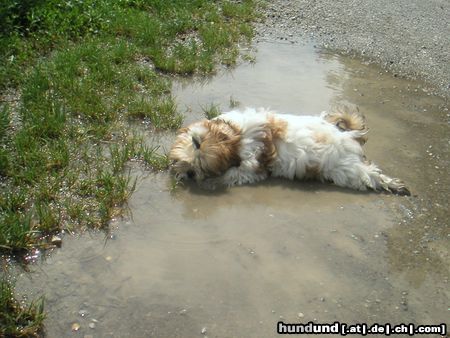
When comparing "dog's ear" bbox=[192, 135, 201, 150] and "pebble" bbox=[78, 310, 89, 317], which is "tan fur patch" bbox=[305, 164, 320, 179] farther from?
"pebble" bbox=[78, 310, 89, 317]

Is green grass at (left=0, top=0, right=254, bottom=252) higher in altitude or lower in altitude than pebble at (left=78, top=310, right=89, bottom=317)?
higher

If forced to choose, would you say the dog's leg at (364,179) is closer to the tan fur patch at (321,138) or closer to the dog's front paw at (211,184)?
the tan fur patch at (321,138)

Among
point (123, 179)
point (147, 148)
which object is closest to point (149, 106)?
point (147, 148)

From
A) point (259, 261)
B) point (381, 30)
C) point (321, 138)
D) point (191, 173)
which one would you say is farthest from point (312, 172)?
point (381, 30)

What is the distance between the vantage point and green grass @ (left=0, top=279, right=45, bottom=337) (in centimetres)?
351

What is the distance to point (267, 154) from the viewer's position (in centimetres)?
552

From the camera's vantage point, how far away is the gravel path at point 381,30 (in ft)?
27.7

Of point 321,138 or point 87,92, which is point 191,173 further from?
point 87,92

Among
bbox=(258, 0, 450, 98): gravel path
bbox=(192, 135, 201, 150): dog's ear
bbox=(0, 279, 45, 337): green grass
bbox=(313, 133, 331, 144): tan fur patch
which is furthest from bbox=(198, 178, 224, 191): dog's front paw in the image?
bbox=(258, 0, 450, 98): gravel path

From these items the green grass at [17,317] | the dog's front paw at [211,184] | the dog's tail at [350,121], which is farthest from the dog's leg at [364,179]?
the green grass at [17,317]

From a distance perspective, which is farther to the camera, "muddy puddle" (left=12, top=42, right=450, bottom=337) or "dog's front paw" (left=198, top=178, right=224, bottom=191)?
"dog's front paw" (left=198, top=178, right=224, bottom=191)

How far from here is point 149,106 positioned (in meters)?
6.45

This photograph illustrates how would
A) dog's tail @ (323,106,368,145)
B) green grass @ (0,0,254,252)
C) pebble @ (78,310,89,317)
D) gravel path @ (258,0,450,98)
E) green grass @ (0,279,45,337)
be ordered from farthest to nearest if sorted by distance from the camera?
gravel path @ (258,0,450,98)
dog's tail @ (323,106,368,145)
green grass @ (0,0,254,252)
pebble @ (78,310,89,317)
green grass @ (0,279,45,337)

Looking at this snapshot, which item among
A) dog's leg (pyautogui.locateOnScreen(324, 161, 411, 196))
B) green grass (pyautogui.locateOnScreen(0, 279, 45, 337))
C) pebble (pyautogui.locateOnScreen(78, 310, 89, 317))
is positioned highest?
dog's leg (pyautogui.locateOnScreen(324, 161, 411, 196))
